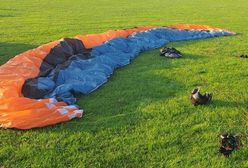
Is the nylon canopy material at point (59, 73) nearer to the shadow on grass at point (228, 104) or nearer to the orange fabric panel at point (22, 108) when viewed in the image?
the orange fabric panel at point (22, 108)

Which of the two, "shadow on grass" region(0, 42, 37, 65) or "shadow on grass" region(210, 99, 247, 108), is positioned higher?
"shadow on grass" region(210, 99, 247, 108)

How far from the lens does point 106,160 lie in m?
5.77

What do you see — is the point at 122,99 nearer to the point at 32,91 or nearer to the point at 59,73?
the point at 32,91

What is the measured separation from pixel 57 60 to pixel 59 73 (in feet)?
4.07

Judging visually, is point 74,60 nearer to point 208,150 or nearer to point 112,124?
point 112,124

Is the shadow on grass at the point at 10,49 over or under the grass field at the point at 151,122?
under

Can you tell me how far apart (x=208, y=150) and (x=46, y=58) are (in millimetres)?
5909

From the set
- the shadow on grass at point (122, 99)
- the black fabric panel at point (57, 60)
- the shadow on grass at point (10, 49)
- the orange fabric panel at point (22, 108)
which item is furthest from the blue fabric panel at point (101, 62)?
the shadow on grass at point (10, 49)

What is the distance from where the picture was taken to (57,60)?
10750mm

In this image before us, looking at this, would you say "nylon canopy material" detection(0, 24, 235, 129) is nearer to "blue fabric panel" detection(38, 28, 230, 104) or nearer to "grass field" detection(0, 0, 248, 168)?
"blue fabric panel" detection(38, 28, 230, 104)

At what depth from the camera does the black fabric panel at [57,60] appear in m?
8.27

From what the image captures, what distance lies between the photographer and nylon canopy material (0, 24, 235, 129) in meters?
7.12

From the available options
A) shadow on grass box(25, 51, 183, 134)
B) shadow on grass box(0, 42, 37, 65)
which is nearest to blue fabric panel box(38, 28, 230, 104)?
shadow on grass box(25, 51, 183, 134)

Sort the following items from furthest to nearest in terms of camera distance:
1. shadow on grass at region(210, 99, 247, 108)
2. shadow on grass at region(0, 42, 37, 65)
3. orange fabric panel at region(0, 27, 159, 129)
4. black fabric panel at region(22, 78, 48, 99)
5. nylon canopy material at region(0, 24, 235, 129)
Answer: shadow on grass at region(0, 42, 37, 65) < black fabric panel at region(22, 78, 48, 99) < shadow on grass at region(210, 99, 247, 108) < nylon canopy material at region(0, 24, 235, 129) < orange fabric panel at region(0, 27, 159, 129)
